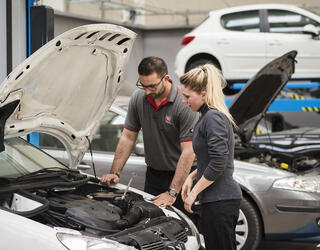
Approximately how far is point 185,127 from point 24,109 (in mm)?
1303

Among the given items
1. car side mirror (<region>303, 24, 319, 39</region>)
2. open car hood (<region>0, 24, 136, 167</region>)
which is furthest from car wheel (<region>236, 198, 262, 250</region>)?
car side mirror (<region>303, 24, 319, 39</region>)

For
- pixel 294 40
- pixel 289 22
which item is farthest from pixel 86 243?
pixel 289 22

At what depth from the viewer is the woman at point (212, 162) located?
3.29 metres

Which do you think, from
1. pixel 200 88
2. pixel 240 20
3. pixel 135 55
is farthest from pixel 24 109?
pixel 135 55

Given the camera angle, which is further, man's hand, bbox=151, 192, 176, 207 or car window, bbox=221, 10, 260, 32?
car window, bbox=221, 10, 260, 32

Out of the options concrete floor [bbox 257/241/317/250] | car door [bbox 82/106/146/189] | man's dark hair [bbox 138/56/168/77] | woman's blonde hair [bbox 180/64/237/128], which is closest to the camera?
woman's blonde hair [bbox 180/64/237/128]

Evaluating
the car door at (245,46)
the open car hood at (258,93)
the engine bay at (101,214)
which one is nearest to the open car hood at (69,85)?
the engine bay at (101,214)

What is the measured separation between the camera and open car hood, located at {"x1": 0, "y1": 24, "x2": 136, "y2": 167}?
126 inches

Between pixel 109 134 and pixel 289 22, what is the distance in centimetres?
412

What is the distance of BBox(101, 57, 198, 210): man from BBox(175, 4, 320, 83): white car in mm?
4503

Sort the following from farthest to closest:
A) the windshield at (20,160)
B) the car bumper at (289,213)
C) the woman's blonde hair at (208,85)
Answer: the car bumper at (289,213), the windshield at (20,160), the woman's blonde hair at (208,85)

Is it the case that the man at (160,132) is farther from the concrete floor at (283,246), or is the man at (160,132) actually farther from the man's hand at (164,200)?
the concrete floor at (283,246)

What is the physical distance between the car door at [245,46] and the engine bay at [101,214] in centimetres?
521

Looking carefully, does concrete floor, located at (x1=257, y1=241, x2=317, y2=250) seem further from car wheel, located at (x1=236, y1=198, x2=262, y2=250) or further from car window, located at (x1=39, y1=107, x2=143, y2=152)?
car window, located at (x1=39, y1=107, x2=143, y2=152)
